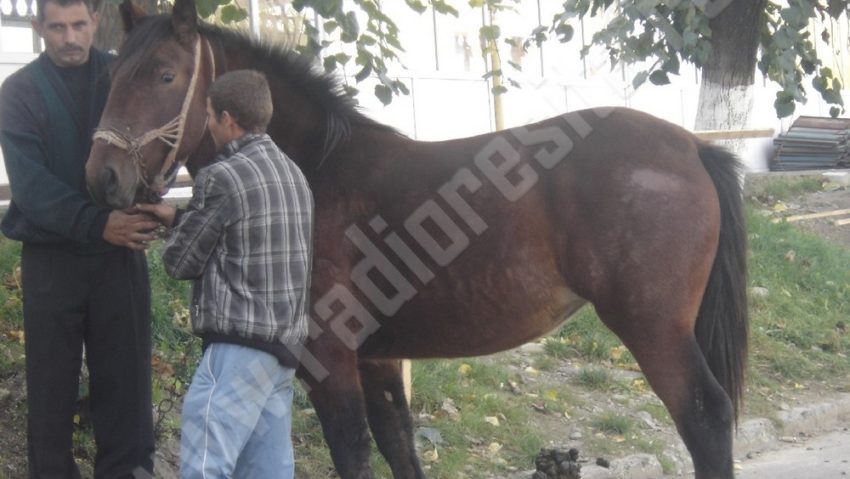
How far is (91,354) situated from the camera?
13.7ft

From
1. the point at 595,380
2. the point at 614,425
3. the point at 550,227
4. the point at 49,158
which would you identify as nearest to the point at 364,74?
the point at 550,227

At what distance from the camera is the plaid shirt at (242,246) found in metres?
3.40

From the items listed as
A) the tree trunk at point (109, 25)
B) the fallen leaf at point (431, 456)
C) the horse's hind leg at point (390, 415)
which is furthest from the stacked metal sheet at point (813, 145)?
the tree trunk at point (109, 25)

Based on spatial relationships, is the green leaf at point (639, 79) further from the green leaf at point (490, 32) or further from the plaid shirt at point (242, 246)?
the plaid shirt at point (242, 246)

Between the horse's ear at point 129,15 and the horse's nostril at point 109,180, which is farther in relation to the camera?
the horse's ear at point 129,15

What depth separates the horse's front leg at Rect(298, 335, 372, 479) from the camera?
4207 mm

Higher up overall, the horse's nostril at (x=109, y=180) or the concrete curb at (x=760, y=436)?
the horse's nostril at (x=109, y=180)

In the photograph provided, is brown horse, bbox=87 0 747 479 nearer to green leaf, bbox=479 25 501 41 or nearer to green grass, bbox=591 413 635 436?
green leaf, bbox=479 25 501 41

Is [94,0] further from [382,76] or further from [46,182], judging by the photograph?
[382,76]

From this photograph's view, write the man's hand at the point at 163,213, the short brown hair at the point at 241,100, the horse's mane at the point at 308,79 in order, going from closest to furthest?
the short brown hair at the point at 241,100, the man's hand at the point at 163,213, the horse's mane at the point at 308,79

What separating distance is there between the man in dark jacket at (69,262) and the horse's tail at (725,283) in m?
2.33

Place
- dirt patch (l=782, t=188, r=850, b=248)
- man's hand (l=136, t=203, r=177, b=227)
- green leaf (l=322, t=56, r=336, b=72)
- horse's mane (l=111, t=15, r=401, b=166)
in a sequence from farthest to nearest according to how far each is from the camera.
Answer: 1. dirt patch (l=782, t=188, r=850, b=248)
2. green leaf (l=322, t=56, r=336, b=72)
3. horse's mane (l=111, t=15, r=401, b=166)
4. man's hand (l=136, t=203, r=177, b=227)

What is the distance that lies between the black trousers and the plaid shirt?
75 centimetres

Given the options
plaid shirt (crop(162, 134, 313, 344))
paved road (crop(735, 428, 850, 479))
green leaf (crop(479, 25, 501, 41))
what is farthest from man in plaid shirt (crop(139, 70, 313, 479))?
paved road (crop(735, 428, 850, 479))
